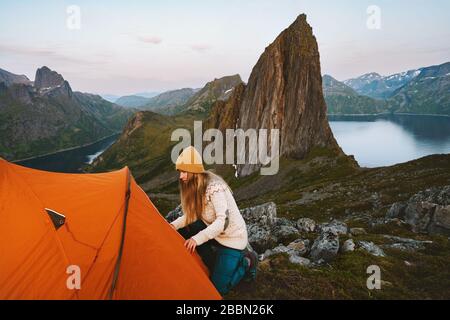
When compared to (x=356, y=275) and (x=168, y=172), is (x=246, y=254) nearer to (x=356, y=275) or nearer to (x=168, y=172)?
(x=356, y=275)

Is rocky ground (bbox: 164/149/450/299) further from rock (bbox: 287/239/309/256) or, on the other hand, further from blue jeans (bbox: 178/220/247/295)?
blue jeans (bbox: 178/220/247/295)

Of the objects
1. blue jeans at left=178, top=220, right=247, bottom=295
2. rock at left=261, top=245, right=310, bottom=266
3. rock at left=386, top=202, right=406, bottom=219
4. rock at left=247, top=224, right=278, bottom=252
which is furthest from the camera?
rock at left=386, top=202, right=406, bottom=219

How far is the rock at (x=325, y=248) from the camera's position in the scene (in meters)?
15.2

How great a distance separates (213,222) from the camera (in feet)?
28.2

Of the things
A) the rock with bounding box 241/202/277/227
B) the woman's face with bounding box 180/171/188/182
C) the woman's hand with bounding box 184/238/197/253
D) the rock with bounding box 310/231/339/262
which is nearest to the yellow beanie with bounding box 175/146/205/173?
the woman's face with bounding box 180/171/188/182

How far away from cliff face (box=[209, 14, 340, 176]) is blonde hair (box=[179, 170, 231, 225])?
349 feet

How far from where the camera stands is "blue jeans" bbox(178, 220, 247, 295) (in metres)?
9.09

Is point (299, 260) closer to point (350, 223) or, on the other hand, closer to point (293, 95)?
point (350, 223)

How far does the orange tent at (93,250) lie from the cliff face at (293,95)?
4197 inches

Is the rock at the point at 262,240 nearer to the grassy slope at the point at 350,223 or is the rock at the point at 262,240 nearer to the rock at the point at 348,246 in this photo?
the grassy slope at the point at 350,223

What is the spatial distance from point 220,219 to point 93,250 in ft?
10.4

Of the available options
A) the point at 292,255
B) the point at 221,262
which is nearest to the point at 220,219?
the point at 221,262
